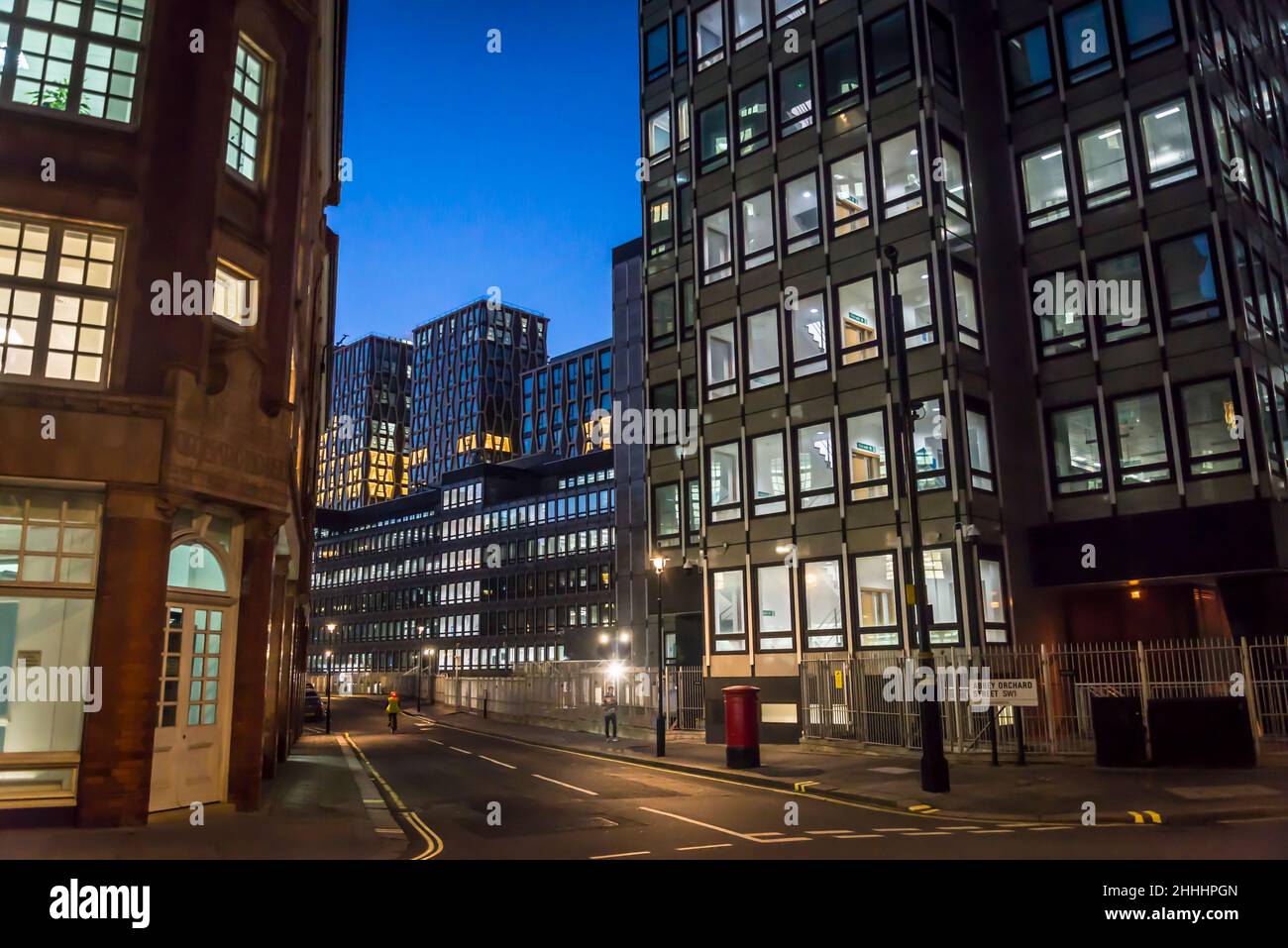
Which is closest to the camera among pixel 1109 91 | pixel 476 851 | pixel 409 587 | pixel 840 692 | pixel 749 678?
pixel 476 851

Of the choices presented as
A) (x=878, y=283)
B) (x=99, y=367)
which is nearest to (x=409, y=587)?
(x=878, y=283)

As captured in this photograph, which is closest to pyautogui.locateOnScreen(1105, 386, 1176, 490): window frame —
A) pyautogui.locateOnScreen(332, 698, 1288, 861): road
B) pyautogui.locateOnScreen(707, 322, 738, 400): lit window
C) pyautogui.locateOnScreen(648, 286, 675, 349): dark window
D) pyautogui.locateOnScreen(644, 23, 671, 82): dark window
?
pyautogui.locateOnScreen(707, 322, 738, 400): lit window

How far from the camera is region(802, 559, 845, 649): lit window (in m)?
27.0

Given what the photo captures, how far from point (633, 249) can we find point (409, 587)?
71.9 m

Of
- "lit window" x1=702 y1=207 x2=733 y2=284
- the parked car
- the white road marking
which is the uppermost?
"lit window" x1=702 y1=207 x2=733 y2=284

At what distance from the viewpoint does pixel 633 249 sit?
57719 mm

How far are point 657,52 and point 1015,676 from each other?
29.1 m

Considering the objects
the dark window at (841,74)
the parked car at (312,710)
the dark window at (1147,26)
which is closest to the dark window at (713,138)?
the dark window at (841,74)

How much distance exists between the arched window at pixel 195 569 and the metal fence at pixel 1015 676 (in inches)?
638

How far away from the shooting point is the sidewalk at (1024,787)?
43.5ft

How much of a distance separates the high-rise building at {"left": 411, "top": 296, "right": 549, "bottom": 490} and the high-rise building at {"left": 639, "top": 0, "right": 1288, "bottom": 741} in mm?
118615

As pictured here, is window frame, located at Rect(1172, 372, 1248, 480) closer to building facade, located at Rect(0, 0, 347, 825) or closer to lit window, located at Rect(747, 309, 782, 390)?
lit window, located at Rect(747, 309, 782, 390)

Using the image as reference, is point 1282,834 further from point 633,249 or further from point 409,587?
point 409,587
